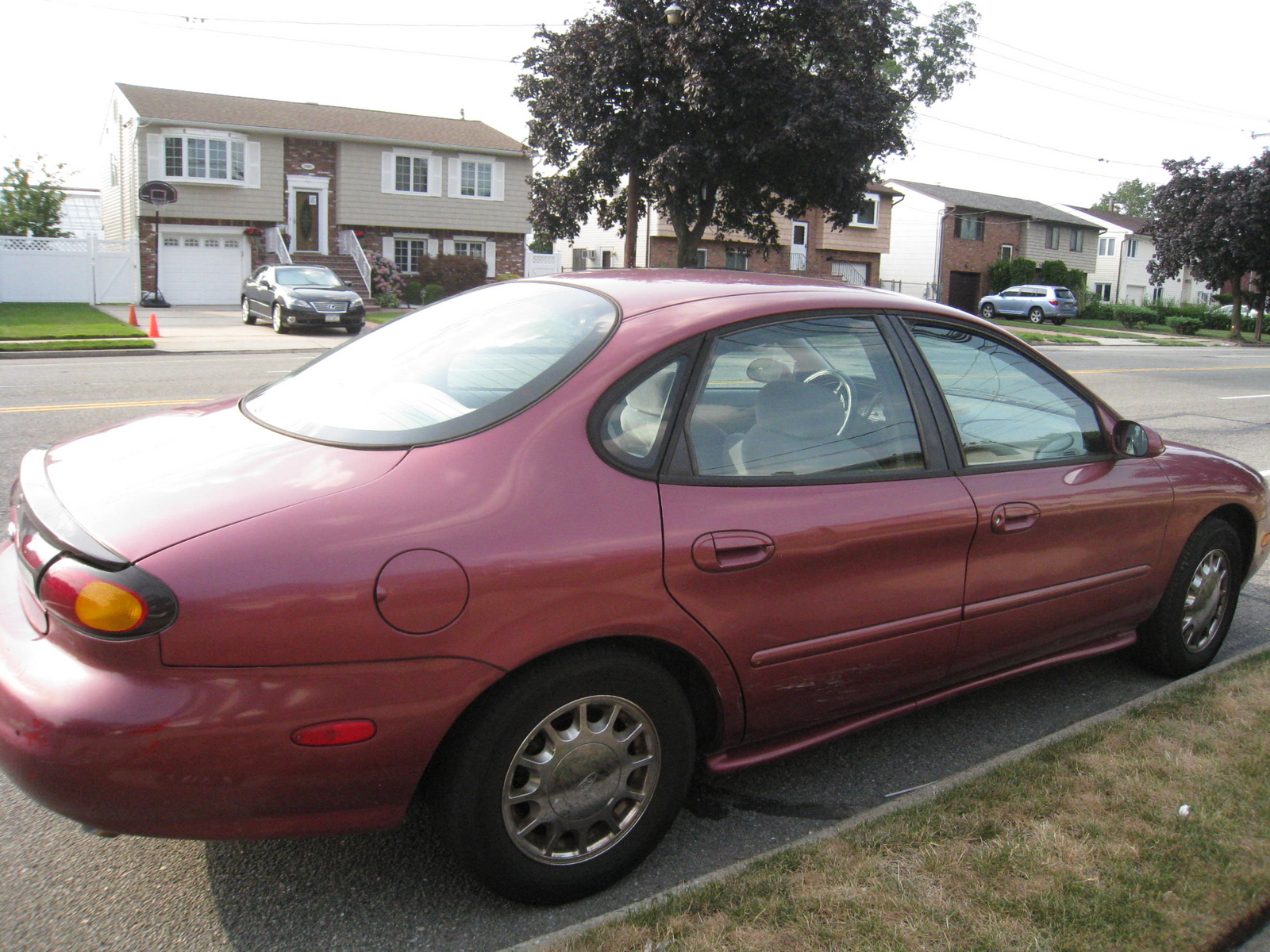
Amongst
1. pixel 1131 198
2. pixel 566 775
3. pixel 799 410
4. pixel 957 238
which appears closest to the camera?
pixel 566 775

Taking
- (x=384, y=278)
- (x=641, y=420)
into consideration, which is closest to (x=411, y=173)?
(x=384, y=278)

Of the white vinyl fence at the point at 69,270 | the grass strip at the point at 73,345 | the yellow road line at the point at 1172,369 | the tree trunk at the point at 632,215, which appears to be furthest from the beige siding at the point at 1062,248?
the grass strip at the point at 73,345

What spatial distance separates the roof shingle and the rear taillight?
3312cm

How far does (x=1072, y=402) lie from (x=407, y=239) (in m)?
34.5

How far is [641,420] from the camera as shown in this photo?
2719mm

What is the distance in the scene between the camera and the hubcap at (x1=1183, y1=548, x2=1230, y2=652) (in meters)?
4.21

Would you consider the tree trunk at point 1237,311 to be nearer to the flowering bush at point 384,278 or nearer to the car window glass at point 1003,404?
the flowering bush at point 384,278

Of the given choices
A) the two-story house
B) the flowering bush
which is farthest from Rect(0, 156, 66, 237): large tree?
the two-story house

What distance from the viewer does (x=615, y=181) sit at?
27203mm

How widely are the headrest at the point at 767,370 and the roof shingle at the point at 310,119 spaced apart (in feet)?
108

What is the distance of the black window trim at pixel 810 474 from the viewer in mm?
2730

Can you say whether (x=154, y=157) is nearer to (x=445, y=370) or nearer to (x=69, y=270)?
(x=69, y=270)

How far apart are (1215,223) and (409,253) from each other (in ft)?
104

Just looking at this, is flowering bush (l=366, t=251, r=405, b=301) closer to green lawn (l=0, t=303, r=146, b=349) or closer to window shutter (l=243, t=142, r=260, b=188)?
window shutter (l=243, t=142, r=260, b=188)
